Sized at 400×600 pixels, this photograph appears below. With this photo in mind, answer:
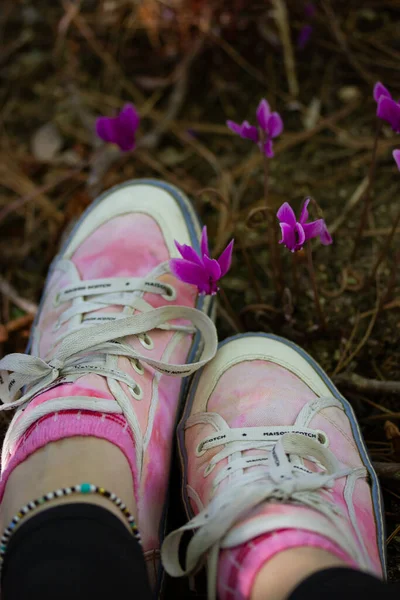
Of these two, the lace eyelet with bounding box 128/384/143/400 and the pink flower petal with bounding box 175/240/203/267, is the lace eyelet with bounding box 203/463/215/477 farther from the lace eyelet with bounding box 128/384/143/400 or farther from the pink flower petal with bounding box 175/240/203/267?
the pink flower petal with bounding box 175/240/203/267

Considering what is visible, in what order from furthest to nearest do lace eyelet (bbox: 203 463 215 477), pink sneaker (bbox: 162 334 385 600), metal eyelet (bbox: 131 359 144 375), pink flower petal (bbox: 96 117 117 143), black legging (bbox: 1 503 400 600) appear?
pink flower petal (bbox: 96 117 117 143) → metal eyelet (bbox: 131 359 144 375) → lace eyelet (bbox: 203 463 215 477) → pink sneaker (bbox: 162 334 385 600) → black legging (bbox: 1 503 400 600)

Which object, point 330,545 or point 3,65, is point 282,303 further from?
point 3,65

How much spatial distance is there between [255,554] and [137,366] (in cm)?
45

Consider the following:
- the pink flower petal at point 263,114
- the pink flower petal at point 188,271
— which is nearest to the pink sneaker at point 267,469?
the pink flower petal at point 188,271

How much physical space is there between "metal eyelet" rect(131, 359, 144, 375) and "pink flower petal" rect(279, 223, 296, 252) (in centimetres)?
37

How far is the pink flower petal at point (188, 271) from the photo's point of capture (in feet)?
3.35

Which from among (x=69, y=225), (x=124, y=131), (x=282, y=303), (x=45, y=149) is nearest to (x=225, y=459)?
(x=282, y=303)

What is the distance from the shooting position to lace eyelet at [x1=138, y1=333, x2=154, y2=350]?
3.79 ft

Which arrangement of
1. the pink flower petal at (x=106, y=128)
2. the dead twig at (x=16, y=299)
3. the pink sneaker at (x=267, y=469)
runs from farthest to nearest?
the dead twig at (x=16, y=299) → the pink flower petal at (x=106, y=128) → the pink sneaker at (x=267, y=469)

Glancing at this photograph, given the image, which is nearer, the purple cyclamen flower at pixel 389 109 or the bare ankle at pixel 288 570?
the bare ankle at pixel 288 570

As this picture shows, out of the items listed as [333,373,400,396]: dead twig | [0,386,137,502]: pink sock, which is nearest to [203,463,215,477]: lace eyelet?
[0,386,137,502]: pink sock

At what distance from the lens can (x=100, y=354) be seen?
1091 millimetres

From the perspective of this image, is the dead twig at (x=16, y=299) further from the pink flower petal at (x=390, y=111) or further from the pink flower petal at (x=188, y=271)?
the pink flower petal at (x=390, y=111)

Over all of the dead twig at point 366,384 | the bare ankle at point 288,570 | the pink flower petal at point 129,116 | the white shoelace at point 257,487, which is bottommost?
the dead twig at point 366,384
